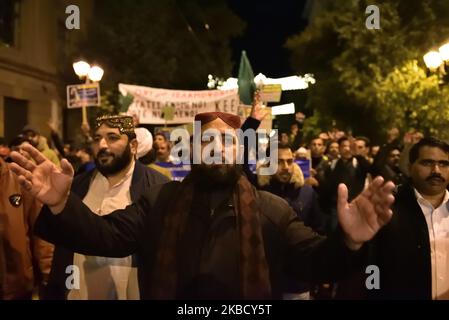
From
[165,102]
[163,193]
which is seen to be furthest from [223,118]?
[165,102]

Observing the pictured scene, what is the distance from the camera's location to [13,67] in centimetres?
1745

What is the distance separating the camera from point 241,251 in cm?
295

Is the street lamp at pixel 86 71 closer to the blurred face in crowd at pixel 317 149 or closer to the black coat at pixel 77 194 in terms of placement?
the blurred face in crowd at pixel 317 149

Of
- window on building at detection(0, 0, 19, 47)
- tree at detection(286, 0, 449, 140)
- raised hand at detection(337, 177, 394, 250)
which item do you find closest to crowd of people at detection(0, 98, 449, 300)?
raised hand at detection(337, 177, 394, 250)

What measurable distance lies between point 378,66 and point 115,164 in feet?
54.3

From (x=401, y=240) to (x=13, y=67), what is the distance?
15.7m

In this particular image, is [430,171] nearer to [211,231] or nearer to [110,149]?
[211,231]

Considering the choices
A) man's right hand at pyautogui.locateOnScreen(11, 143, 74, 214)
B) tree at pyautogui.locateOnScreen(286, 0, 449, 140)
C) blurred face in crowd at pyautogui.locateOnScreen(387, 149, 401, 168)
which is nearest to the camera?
man's right hand at pyautogui.locateOnScreen(11, 143, 74, 214)

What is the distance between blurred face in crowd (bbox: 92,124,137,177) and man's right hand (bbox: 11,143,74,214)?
1602mm

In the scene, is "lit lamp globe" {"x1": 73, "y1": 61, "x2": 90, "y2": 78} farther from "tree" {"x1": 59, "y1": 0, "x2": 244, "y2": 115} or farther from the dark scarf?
the dark scarf

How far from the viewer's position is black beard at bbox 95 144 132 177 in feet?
14.8

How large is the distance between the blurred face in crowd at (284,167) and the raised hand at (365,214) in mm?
3444

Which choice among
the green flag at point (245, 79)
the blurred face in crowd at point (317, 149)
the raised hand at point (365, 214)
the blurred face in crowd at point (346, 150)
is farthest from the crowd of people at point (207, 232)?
the blurred face in crowd at point (317, 149)
